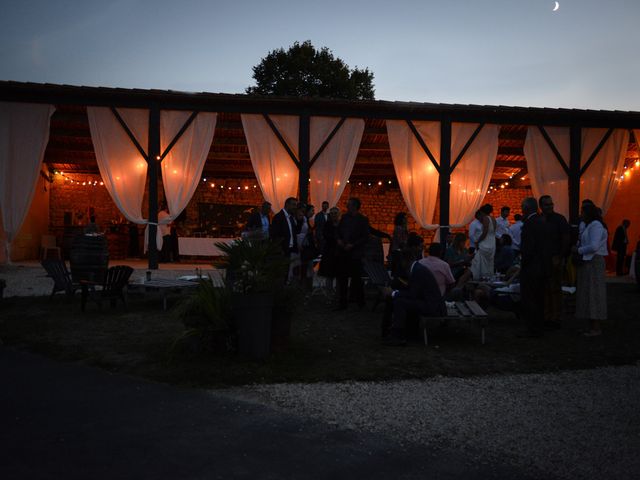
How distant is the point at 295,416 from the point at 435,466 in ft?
3.53

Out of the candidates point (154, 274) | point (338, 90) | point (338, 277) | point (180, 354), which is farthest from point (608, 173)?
point (338, 90)

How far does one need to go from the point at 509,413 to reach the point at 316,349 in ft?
7.69

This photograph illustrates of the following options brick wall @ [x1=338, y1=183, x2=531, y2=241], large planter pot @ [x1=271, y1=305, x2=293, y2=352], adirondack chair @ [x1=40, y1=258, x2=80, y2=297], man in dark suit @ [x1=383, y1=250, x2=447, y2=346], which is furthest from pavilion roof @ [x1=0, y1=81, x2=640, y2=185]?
large planter pot @ [x1=271, y1=305, x2=293, y2=352]

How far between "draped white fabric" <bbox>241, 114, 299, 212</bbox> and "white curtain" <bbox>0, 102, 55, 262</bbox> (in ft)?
15.3

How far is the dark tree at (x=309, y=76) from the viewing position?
1187 inches

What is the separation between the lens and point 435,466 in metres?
2.94

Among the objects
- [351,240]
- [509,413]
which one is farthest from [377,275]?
[509,413]

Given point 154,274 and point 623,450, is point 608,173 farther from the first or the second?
point 623,450

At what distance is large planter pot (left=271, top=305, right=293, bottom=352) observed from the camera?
18.0ft

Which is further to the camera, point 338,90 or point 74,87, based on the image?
point 338,90

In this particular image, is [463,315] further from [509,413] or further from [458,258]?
[458,258]

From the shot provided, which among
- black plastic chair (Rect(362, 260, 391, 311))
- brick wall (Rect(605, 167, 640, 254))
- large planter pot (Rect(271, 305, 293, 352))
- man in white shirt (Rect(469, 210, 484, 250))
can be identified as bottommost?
large planter pot (Rect(271, 305, 293, 352))

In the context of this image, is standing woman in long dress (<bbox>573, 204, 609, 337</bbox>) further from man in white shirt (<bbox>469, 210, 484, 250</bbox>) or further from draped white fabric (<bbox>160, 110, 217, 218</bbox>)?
draped white fabric (<bbox>160, 110, 217, 218</bbox>)

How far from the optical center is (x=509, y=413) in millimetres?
3822
